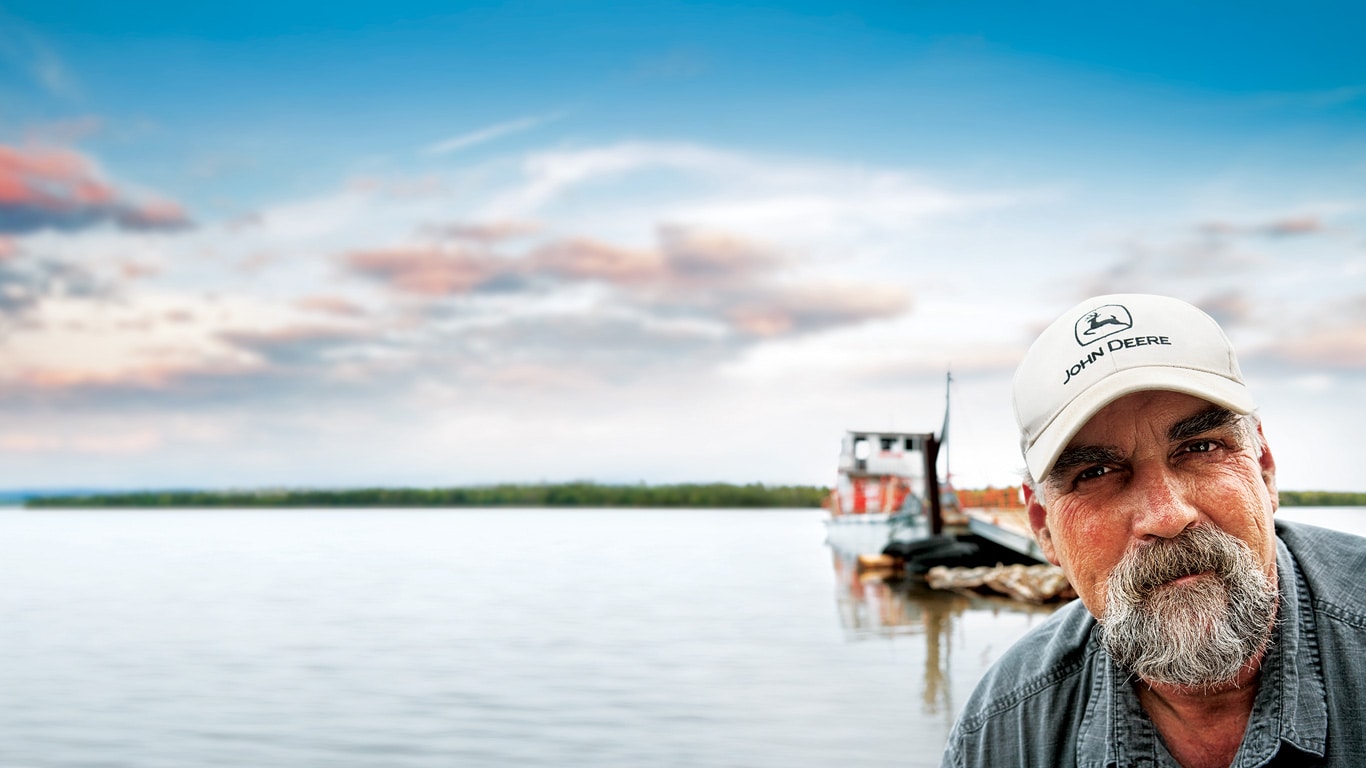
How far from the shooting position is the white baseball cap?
1655 millimetres

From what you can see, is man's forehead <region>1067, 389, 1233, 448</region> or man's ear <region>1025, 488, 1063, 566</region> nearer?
man's forehead <region>1067, 389, 1233, 448</region>

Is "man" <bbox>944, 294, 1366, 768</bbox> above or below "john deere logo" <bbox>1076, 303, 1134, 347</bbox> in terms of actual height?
below

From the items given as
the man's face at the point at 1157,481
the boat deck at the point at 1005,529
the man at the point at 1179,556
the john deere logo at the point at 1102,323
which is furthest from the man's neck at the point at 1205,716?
the boat deck at the point at 1005,529

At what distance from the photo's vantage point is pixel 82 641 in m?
23.0

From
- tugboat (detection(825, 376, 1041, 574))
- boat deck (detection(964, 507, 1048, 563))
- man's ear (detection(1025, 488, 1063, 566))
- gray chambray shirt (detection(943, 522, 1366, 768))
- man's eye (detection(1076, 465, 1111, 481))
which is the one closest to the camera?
gray chambray shirt (detection(943, 522, 1366, 768))

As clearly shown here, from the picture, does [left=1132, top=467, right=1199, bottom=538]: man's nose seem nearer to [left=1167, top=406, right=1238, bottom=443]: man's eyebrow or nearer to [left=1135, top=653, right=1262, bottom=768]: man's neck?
[left=1167, top=406, right=1238, bottom=443]: man's eyebrow

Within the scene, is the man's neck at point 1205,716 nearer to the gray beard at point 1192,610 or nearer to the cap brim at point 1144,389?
the gray beard at point 1192,610

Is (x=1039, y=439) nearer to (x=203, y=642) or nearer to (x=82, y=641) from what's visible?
(x=203, y=642)

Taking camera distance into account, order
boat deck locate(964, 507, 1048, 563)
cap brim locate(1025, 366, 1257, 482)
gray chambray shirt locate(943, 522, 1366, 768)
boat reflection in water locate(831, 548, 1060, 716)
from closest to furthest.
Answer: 1. gray chambray shirt locate(943, 522, 1366, 768)
2. cap brim locate(1025, 366, 1257, 482)
3. boat reflection in water locate(831, 548, 1060, 716)
4. boat deck locate(964, 507, 1048, 563)

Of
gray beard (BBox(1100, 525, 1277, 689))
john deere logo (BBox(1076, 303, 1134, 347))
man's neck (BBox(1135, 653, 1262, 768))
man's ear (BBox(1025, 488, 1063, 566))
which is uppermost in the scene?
john deere logo (BBox(1076, 303, 1134, 347))

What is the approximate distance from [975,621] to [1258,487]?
Answer: 21630 mm

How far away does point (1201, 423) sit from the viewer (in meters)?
1.68

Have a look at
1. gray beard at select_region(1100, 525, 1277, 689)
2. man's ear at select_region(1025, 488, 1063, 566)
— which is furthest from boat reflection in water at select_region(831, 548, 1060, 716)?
gray beard at select_region(1100, 525, 1277, 689)

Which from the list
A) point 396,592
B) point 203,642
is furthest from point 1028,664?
point 396,592
